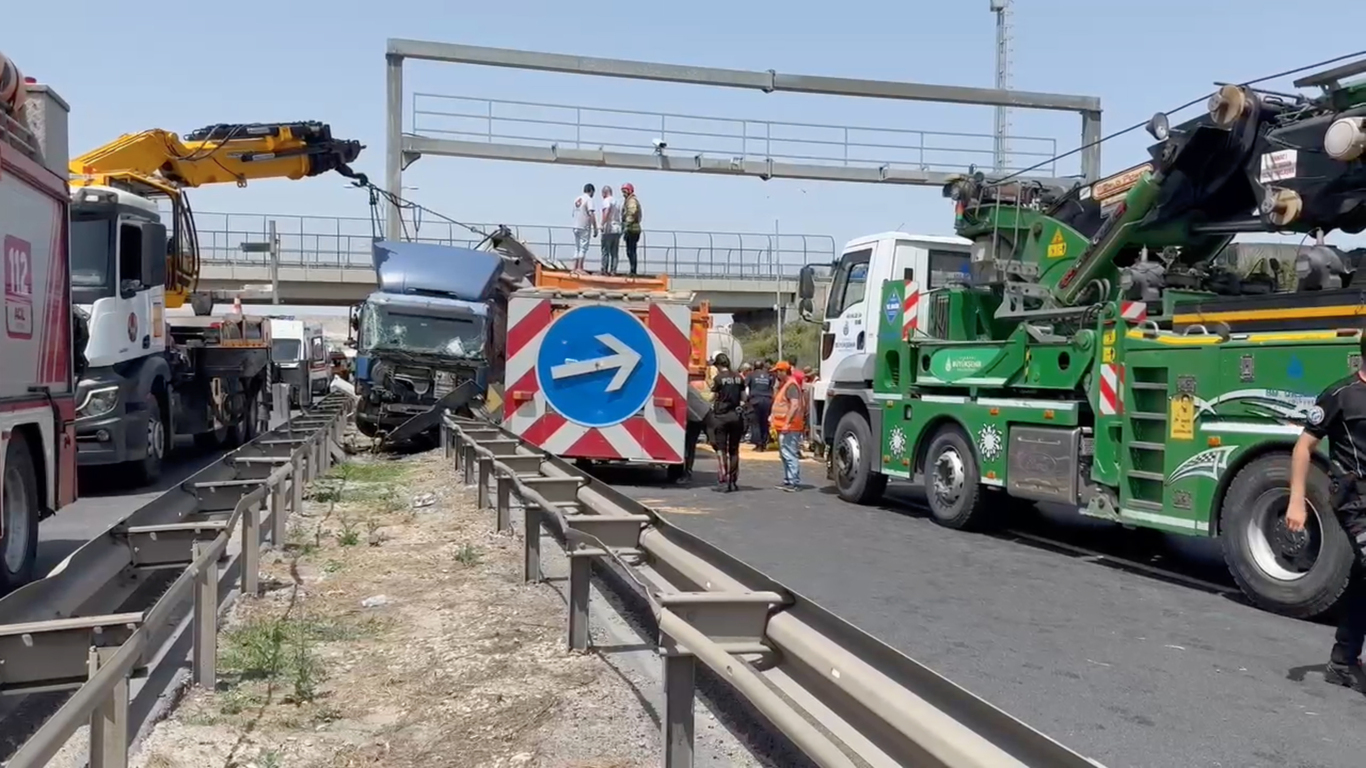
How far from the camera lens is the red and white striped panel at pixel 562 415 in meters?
14.5

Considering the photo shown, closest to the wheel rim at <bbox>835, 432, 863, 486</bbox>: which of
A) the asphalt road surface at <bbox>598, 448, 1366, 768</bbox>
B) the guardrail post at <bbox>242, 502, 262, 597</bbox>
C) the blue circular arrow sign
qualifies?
the asphalt road surface at <bbox>598, 448, 1366, 768</bbox>

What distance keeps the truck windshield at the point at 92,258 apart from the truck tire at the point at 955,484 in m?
8.78

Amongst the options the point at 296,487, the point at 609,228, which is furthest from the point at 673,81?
the point at 296,487

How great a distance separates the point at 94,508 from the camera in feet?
41.0

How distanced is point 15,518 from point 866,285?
947cm

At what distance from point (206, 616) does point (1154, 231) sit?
27.9 feet

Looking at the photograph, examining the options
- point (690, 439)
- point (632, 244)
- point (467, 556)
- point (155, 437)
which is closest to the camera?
point (467, 556)

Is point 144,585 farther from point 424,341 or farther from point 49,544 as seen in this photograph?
point 424,341

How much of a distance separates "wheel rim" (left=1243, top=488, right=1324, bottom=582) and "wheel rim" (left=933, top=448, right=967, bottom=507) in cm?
390

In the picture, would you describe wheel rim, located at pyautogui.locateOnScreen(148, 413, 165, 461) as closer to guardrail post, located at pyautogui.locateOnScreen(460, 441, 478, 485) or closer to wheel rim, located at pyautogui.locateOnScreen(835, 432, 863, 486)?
guardrail post, located at pyautogui.locateOnScreen(460, 441, 478, 485)

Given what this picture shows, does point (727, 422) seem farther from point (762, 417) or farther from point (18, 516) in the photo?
point (18, 516)

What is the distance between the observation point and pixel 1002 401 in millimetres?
11359

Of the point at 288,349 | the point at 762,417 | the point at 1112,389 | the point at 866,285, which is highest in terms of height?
the point at 866,285

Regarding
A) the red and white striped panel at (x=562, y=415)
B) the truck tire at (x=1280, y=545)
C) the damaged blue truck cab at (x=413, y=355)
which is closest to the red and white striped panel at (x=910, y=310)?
the red and white striped panel at (x=562, y=415)
